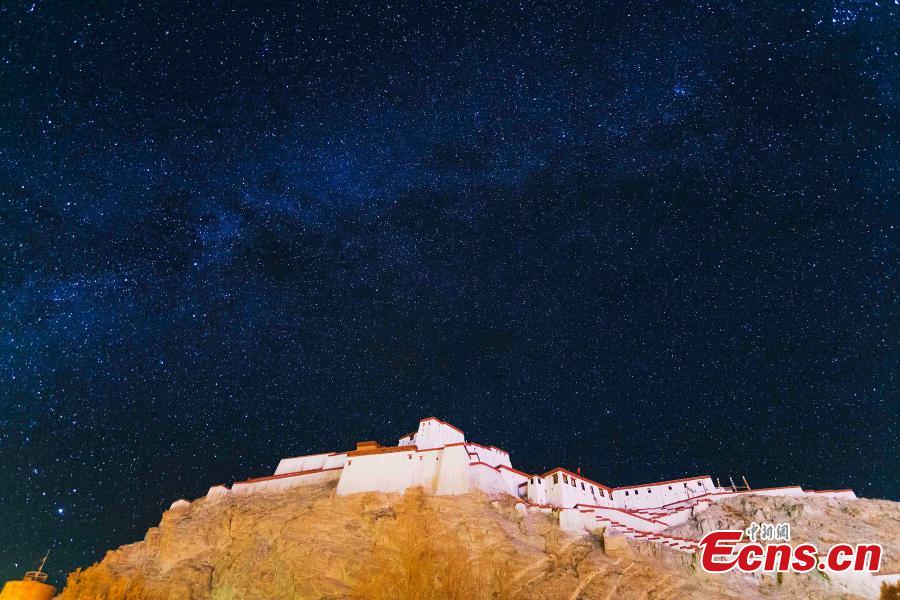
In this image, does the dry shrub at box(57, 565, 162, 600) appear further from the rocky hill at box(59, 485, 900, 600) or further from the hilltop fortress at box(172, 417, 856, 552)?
the hilltop fortress at box(172, 417, 856, 552)

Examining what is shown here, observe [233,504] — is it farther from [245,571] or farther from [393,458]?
[393,458]

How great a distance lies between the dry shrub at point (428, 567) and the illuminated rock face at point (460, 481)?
613 cm

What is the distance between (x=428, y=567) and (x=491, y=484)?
1425 cm

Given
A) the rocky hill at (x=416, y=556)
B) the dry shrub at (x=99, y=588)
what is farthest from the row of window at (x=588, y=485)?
the dry shrub at (x=99, y=588)

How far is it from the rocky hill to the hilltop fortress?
7.14 feet

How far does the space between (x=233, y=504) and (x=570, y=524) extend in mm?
32929

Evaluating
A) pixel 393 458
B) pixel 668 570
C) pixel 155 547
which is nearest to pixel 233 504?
pixel 155 547

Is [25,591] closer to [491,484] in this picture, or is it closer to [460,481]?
[460,481]

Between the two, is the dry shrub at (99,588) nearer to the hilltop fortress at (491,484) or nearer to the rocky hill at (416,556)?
the rocky hill at (416,556)

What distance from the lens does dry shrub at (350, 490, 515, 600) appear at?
34.2 meters

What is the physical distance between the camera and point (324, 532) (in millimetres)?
40625

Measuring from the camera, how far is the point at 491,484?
49.2m

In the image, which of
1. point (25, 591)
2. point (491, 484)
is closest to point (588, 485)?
point (491, 484)

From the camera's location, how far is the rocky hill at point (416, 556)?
114ft
